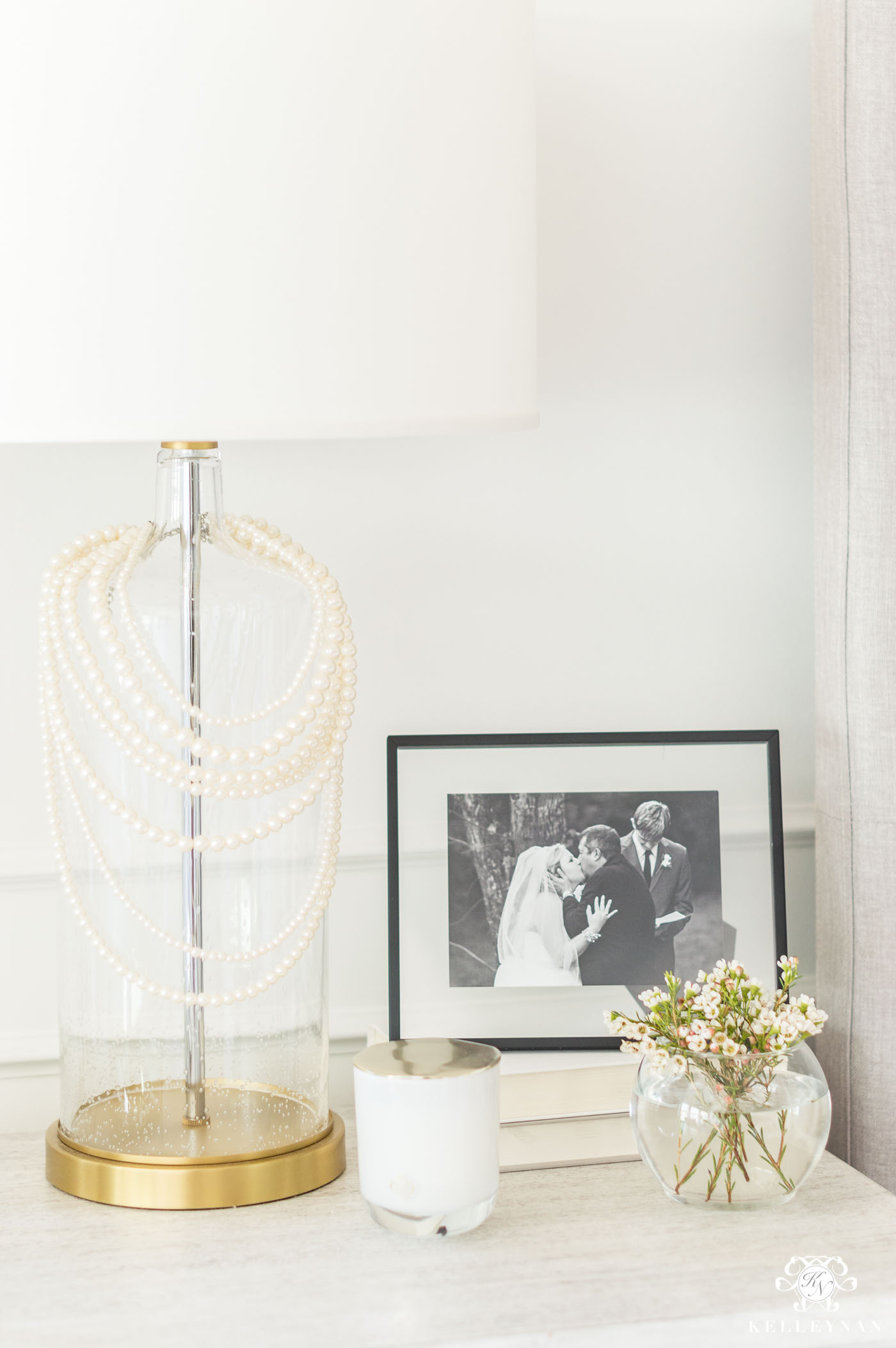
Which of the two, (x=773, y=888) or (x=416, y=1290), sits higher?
(x=773, y=888)

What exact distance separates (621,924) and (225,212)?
64 cm

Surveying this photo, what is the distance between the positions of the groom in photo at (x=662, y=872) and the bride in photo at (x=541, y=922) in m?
0.04

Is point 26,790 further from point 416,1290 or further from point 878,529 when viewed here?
point 878,529

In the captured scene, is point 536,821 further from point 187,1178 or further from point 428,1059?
point 187,1178

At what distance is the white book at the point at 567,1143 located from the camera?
2.91 ft

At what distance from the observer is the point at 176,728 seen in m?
0.77

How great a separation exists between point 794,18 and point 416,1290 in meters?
1.04

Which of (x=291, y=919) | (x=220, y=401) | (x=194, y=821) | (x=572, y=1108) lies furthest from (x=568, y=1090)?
(x=220, y=401)

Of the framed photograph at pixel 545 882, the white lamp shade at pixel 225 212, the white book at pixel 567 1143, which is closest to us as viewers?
the white lamp shade at pixel 225 212

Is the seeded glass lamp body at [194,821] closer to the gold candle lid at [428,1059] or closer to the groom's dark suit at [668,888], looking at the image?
the gold candle lid at [428,1059]

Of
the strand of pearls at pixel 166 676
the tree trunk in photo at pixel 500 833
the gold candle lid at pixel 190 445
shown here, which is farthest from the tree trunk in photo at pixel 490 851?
the gold candle lid at pixel 190 445

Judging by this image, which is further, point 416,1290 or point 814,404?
point 814,404

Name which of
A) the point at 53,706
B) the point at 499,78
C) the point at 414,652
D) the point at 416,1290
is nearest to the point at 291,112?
the point at 499,78

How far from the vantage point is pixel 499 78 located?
68 cm
